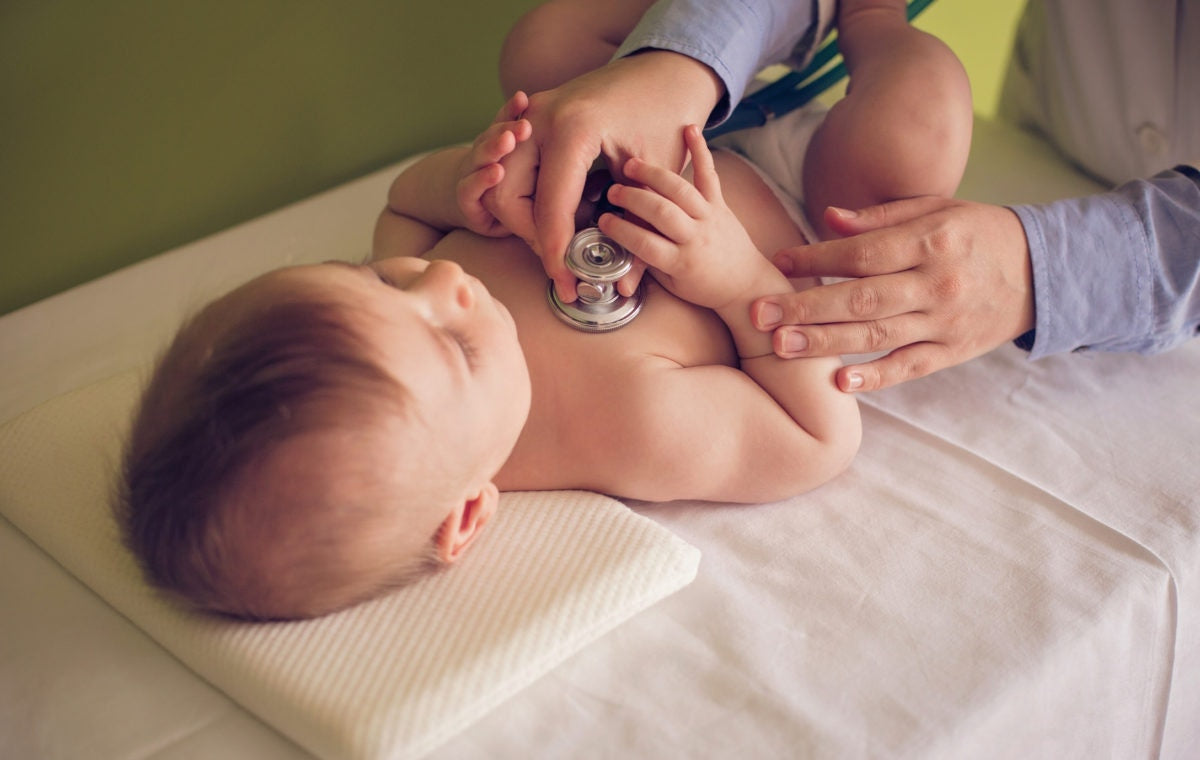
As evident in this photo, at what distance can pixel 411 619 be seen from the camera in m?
0.78

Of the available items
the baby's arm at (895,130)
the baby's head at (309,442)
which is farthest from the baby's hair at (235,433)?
the baby's arm at (895,130)

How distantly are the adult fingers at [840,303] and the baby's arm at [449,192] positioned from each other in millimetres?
267

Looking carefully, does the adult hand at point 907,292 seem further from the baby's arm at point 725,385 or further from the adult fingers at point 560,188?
the adult fingers at point 560,188

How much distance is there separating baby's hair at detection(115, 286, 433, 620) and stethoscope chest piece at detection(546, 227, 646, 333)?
23 cm

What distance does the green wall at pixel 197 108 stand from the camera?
3.91 feet

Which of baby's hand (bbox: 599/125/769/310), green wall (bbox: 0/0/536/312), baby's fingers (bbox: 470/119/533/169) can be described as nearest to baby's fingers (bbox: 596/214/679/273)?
baby's hand (bbox: 599/125/769/310)

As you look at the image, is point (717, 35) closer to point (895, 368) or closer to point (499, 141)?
point (499, 141)

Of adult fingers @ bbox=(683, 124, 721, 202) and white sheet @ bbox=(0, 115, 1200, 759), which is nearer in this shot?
white sheet @ bbox=(0, 115, 1200, 759)

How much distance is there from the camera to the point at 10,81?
1.15 metres

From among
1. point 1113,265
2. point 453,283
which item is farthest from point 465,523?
point 1113,265

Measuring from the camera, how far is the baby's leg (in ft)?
3.84

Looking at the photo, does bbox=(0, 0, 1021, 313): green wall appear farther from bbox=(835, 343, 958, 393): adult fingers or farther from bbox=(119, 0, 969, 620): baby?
bbox=(835, 343, 958, 393): adult fingers

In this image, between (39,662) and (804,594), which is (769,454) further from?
(39,662)

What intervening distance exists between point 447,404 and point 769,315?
312 mm
